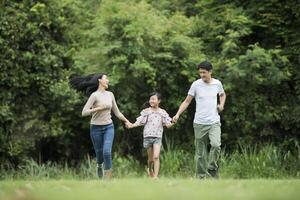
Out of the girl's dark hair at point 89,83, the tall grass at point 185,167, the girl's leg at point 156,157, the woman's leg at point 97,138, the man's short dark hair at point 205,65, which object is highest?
the man's short dark hair at point 205,65

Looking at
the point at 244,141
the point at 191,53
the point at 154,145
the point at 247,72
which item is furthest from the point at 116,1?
the point at 154,145

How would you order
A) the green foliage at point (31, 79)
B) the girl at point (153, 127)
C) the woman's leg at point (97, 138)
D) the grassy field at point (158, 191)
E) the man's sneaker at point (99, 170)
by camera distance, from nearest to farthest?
the grassy field at point (158, 191) → the woman's leg at point (97, 138) → the man's sneaker at point (99, 170) → the girl at point (153, 127) → the green foliage at point (31, 79)

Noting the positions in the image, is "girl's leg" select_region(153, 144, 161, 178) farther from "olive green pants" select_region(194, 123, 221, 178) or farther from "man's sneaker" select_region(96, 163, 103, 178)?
"man's sneaker" select_region(96, 163, 103, 178)

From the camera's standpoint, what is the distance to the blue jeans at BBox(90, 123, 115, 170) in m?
12.3

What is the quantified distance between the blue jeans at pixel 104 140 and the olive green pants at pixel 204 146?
1.76 m

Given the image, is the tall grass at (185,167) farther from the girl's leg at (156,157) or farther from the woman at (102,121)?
the woman at (102,121)

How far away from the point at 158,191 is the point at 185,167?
8.96 m

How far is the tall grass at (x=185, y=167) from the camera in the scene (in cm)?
1623

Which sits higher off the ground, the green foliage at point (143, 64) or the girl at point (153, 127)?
the green foliage at point (143, 64)

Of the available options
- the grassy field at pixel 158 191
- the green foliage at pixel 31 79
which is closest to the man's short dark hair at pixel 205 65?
the grassy field at pixel 158 191

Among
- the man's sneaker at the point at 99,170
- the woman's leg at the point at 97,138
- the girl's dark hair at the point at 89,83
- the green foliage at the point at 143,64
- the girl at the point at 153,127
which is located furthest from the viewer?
the green foliage at the point at 143,64

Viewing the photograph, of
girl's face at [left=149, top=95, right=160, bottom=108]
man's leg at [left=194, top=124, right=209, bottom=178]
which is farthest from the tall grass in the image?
man's leg at [left=194, top=124, right=209, bottom=178]

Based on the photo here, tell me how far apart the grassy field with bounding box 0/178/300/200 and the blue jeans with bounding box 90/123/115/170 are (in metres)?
2.30

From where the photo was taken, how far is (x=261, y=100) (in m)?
18.8
